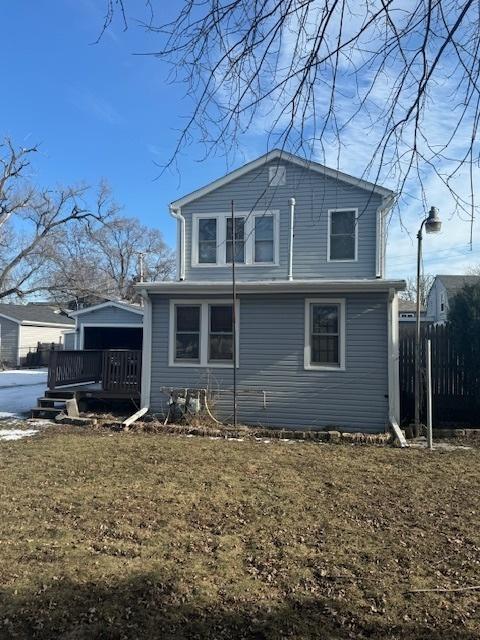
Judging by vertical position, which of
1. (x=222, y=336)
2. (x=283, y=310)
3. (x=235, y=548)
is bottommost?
(x=235, y=548)

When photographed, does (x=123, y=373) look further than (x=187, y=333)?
Yes

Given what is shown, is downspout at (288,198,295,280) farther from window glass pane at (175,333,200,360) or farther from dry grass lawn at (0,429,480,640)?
dry grass lawn at (0,429,480,640)

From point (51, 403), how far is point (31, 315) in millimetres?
24484

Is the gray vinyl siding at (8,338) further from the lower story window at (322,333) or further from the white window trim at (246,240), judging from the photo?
the lower story window at (322,333)

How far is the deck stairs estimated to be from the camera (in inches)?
469

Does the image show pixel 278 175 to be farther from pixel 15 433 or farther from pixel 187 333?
pixel 15 433

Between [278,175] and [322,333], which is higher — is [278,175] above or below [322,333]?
above

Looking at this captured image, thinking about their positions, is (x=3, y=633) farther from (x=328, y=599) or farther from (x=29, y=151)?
(x=29, y=151)

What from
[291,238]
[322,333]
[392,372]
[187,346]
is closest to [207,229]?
[291,238]

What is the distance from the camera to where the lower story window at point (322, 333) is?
1077cm

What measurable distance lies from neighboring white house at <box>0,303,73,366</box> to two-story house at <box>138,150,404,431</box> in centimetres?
2077

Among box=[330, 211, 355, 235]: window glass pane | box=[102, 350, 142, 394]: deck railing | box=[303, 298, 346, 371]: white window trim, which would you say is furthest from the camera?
box=[102, 350, 142, 394]: deck railing

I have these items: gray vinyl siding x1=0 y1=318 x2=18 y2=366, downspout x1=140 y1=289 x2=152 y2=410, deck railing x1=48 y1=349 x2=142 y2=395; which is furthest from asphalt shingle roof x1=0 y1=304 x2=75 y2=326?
downspout x1=140 y1=289 x2=152 y2=410

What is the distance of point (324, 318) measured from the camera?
1084cm
